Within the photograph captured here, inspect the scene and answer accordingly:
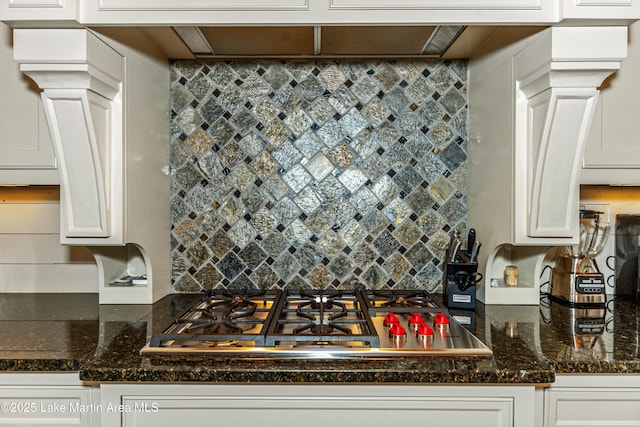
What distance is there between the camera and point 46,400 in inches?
45.5

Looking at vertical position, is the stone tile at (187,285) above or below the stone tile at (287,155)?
below

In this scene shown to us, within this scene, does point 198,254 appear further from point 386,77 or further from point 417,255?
point 386,77

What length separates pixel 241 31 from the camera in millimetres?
1519

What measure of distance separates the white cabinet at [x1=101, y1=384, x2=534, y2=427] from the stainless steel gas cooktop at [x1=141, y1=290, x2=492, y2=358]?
9 centimetres

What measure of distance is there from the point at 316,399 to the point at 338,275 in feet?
2.63

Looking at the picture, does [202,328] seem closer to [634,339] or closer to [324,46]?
[324,46]

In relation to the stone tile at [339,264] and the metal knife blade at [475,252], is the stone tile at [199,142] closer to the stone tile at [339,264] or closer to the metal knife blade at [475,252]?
the stone tile at [339,264]

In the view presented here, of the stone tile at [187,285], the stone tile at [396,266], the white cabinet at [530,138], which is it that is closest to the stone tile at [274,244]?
the stone tile at [187,285]

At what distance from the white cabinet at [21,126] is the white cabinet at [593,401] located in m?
1.70

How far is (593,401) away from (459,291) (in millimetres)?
561

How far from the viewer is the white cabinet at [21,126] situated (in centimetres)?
152

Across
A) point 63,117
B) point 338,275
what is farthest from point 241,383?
point 63,117

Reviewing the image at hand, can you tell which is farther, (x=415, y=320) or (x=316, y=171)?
(x=316, y=171)

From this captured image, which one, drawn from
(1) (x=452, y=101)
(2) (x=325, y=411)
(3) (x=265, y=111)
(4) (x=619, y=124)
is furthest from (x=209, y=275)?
(4) (x=619, y=124)
